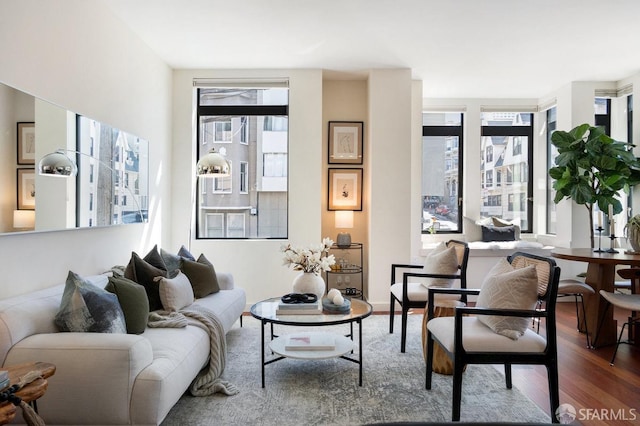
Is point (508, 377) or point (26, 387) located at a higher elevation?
point (26, 387)

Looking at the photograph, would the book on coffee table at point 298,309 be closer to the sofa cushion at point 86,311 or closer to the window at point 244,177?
the sofa cushion at point 86,311

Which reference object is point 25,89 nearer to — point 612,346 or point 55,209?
point 55,209

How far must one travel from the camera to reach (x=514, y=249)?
5633 mm

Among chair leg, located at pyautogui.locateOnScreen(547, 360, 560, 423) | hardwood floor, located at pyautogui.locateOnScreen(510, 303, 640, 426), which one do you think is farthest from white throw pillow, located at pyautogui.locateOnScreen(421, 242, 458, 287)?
chair leg, located at pyautogui.locateOnScreen(547, 360, 560, 423)

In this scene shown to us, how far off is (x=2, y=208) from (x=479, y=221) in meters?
5.59

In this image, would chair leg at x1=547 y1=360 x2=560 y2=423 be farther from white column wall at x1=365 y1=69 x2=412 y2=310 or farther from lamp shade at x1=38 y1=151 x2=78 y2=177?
lamp shade at x1=38 y1=151 x2=78 y2=177

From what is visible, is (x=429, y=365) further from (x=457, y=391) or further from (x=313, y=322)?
(x=313, y=322)

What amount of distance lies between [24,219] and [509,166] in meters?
6.03

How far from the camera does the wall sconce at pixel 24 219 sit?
7.69 feet

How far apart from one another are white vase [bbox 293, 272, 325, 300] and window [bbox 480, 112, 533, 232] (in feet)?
12.4

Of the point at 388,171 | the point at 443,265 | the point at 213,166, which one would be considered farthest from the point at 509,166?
the point at 213,166

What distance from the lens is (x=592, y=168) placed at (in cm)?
508

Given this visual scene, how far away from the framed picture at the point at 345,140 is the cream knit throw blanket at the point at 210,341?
2.93m

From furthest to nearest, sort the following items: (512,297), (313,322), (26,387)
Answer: (313,322) → (512,297) → (26,387)
